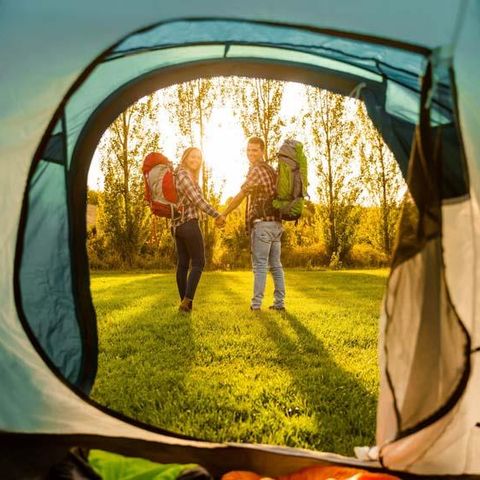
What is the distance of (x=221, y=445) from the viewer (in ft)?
7.50

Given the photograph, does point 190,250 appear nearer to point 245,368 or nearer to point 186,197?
point 186,197

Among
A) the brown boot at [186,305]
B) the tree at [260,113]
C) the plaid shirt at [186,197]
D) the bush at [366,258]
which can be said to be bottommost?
the brown boot at [186,305]

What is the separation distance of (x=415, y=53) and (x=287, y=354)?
2666 millimetres

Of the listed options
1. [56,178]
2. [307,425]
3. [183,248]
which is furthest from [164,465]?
[183,248]

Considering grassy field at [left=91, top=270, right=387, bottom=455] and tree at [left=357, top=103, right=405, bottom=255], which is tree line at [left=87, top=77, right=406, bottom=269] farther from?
grassy field at [left=91, top=270, right=387, bottom=455]

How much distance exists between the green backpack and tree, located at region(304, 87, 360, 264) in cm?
643

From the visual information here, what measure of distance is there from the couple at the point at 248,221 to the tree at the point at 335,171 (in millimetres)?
6158

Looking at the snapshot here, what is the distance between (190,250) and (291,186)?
1.05 meters

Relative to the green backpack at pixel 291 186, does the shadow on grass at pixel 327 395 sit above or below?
below

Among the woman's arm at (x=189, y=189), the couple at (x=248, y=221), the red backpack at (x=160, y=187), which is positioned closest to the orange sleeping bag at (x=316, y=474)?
the couple at (x=248, y=221)

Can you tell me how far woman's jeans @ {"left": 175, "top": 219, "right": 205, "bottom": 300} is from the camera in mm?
5332

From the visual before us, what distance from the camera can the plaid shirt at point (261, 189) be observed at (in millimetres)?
5594

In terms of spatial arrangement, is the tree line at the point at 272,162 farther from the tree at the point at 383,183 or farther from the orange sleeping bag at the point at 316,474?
the orange sleeping bag at the point at 316,474

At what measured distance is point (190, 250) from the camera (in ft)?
17.6
